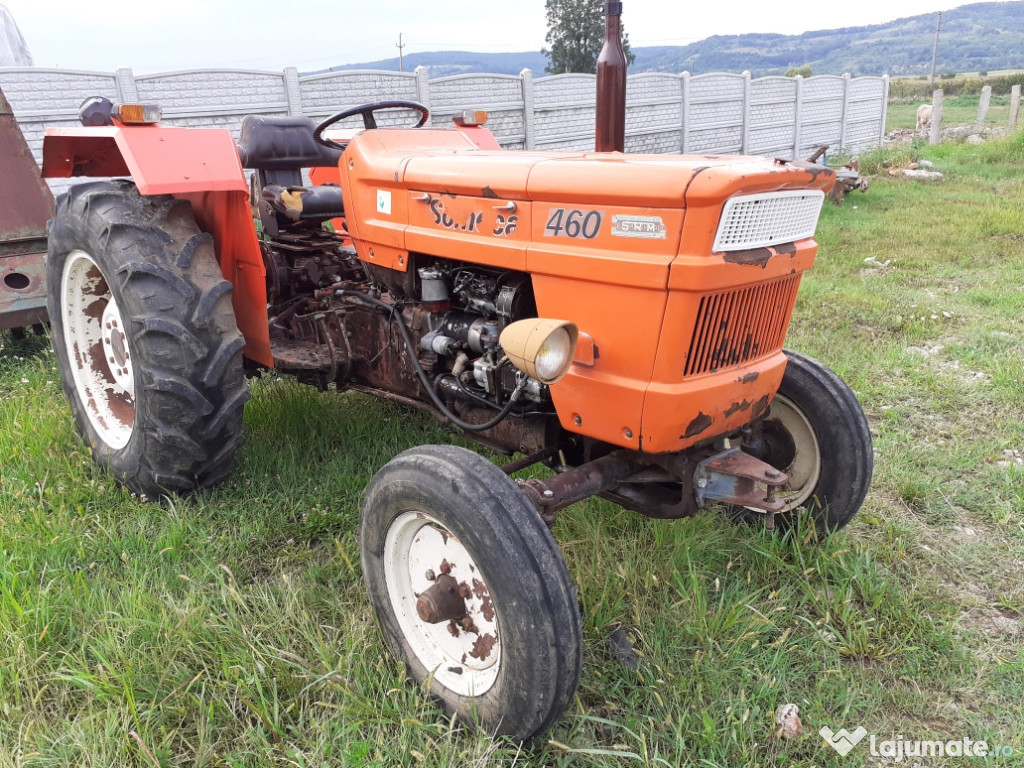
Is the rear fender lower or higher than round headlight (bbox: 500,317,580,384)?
higher

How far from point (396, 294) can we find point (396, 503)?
0.96 m

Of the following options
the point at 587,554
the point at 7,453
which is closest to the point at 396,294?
the point at 587,554

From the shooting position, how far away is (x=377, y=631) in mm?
2207

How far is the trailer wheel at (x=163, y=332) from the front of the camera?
2.53 meters

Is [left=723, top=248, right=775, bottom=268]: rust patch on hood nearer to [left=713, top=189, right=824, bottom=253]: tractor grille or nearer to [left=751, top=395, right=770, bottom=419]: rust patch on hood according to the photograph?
[left=713, top=189, right=824, bottom=253]: tractor grille

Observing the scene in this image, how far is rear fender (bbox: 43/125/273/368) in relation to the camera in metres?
2.61

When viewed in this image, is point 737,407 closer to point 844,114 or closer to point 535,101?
point 535,101

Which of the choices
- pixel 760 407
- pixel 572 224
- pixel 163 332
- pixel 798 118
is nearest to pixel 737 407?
pixel 760 407

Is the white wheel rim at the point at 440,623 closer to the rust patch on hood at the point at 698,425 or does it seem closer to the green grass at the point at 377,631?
the green grass at the point at 377,631

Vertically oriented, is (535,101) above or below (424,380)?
above

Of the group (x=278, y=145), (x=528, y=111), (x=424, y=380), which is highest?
(x=278, y=145)

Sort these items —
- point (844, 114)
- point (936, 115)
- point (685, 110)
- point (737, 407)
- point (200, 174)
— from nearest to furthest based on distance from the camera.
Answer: point (737, 407) → point (200, 174) → point (685, 110) → point (844, 114) → point (936, 115)

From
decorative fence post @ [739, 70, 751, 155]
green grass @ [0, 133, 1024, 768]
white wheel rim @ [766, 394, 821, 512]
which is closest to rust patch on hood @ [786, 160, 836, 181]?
white wheel rim @ [766, 394, 821, 512]

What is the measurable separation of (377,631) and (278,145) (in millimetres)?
2495
